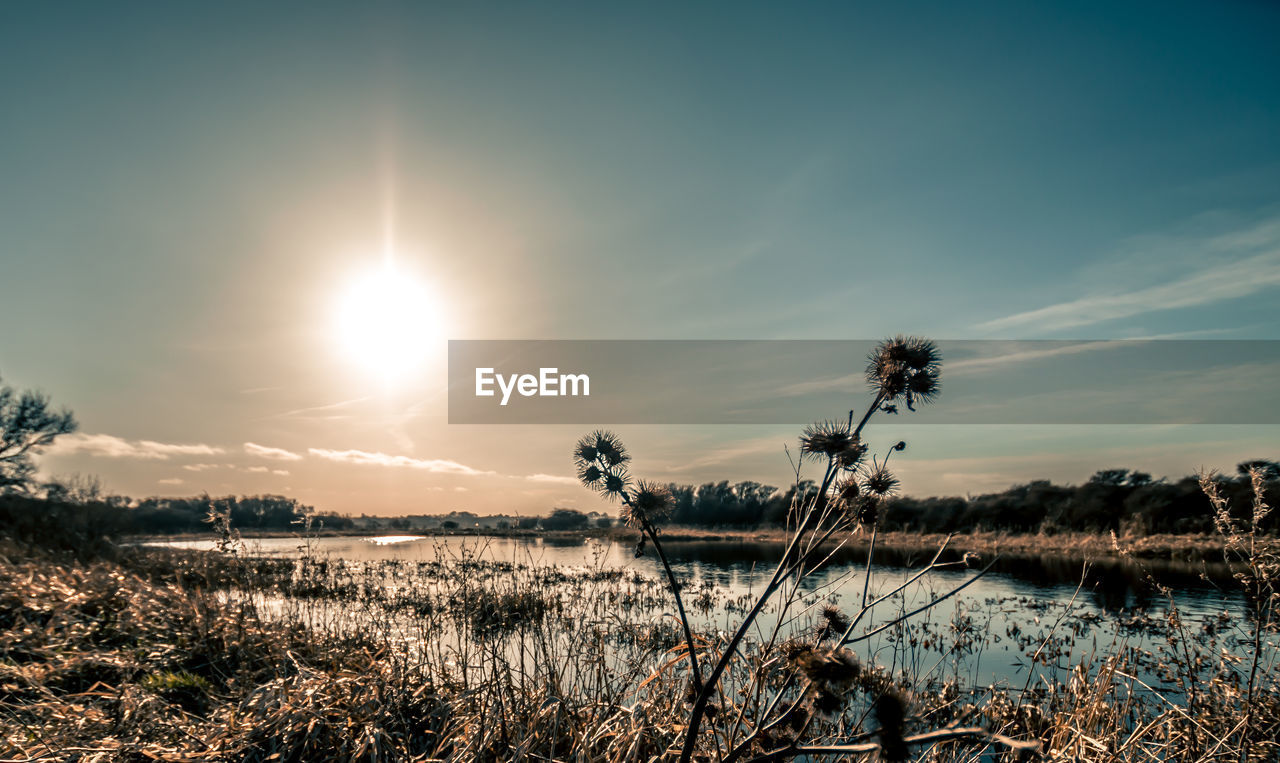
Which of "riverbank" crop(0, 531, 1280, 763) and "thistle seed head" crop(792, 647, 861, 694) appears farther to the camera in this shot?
"riverbank" crop(0, 531, 1280, 763)

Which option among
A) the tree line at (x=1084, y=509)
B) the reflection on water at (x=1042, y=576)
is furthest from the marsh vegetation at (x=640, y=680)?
the tree line at (x=1084, y=509)

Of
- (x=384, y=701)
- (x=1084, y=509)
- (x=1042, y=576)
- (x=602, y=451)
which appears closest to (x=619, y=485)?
(x=602, y=451)

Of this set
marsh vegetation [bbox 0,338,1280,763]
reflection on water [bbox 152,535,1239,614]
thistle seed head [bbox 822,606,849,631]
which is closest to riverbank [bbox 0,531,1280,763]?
marsh vegetation [bbox 0,338,1280,763]

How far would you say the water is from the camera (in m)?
7.36

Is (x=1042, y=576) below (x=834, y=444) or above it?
below

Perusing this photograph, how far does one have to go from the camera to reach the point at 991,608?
46.8 feet

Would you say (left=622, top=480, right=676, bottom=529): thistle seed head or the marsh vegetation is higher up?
(left=622, top=480, right=676, bottom=529): thistle seed head

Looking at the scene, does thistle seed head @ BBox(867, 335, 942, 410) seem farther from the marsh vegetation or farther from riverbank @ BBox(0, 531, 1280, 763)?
riverbank @ BBox(0, 531, 1280, 763)

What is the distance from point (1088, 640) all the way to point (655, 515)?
11.5 metres

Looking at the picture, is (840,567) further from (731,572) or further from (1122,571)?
(1122,571)

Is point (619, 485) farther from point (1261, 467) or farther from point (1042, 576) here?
point (1042, 576)

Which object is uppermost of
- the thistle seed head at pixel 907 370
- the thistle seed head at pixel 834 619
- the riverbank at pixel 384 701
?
the thistle seed head at pixel 907 370

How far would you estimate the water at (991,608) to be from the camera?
7.36 meters

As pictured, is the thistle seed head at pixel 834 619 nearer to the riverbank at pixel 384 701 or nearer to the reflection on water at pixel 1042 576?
the riverbank at pixel 384 701
